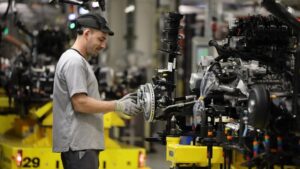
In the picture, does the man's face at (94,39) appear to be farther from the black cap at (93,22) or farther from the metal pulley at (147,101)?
the metal pulley at (147,101)

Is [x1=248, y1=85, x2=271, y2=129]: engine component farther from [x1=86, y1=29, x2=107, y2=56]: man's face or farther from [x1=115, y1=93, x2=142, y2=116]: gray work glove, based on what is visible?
[x1=86, y1=29, x2=107, y2=56]: man's face

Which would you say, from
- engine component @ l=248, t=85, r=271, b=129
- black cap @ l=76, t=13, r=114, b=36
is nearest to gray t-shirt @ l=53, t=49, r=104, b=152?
black cap @ l=76, t=13, r=114, b=36

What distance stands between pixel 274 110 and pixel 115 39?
15728 millimetres

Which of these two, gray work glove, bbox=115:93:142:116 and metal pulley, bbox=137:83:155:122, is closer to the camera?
gray work glove, bbox=115:93:142:116

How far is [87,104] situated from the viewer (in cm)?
519

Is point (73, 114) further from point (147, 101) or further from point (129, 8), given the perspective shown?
point (129, 8)

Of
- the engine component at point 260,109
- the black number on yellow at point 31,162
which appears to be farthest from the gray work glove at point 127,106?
the black number on yellow at point 31,162

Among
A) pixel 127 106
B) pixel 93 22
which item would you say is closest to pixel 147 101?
pixel 127 106

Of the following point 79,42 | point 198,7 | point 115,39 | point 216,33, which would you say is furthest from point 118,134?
point 79,42

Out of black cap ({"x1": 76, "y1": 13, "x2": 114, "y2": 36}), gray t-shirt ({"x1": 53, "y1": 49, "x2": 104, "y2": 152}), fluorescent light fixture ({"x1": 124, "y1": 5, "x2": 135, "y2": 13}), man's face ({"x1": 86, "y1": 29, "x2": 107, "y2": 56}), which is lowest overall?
gray t-shirt ({"x1": 53, "y1": 49, "x2": 104, "y2": 152})

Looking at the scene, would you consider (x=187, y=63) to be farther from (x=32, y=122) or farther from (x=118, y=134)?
(x=32, y=122)

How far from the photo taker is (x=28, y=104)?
1009cm

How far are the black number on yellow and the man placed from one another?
9.18 feet

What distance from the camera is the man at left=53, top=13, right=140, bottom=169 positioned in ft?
17.1
